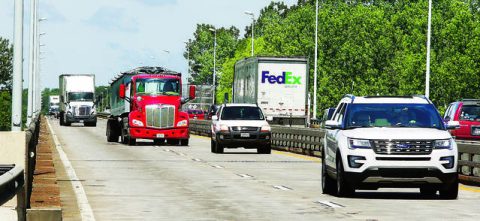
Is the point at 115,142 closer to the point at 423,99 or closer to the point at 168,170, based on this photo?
the point at 168,170

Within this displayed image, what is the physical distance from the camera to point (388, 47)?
10569 cm

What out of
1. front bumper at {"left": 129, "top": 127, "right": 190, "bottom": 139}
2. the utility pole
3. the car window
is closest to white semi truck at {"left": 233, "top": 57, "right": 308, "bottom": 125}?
front bumper at {"left": 129, "top": 127, "right": 190, "bottom": 139}

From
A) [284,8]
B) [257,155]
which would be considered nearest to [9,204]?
[257,155]

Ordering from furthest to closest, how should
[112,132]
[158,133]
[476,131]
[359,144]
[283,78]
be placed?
[112,132]
[283,78]
[158,133]
[476,131]
[359,144]

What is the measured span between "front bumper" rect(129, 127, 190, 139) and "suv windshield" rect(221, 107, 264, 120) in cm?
700

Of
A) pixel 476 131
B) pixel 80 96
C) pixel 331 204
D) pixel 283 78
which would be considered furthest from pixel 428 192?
pixel 80 96

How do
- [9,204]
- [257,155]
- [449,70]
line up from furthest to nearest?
[449,70]
[257,155]
[9,204]

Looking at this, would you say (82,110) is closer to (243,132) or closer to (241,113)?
(241,113)

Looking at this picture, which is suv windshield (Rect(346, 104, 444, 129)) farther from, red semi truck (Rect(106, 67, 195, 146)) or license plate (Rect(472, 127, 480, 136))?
red semi truck (Rect(106, 67, 195, 146))

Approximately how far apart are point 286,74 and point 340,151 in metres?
34.0

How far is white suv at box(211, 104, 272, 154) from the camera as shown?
137ft

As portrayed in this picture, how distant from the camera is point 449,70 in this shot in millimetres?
87000

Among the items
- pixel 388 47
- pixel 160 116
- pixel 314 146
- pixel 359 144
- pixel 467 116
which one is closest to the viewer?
pixel 359 144

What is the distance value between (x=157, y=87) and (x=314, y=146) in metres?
10.1
